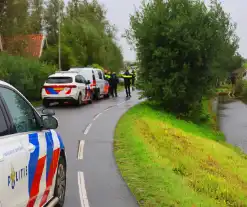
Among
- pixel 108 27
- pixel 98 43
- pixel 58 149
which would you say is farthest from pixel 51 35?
pixel 58 149

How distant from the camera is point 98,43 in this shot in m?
55.6

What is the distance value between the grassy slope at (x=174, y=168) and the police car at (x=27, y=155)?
196 centimetres

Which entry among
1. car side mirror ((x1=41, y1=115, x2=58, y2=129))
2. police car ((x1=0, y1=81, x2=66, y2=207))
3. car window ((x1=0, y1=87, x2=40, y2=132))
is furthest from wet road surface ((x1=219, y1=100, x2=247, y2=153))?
car window ((x1=0, y1=87, x2=40, y2=132))

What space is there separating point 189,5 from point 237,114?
1231 centimetres

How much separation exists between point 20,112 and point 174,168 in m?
6.33

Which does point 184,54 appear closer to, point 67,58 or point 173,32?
point 173,32

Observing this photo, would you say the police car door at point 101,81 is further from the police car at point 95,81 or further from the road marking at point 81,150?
the road marking at point 81,150

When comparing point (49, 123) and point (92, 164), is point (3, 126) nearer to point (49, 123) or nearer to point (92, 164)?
point (49, 123)

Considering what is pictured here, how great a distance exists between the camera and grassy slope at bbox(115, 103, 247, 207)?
8.69m

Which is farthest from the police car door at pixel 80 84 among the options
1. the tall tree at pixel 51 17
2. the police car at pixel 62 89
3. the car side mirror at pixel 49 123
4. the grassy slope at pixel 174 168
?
the tall tree at pixel 51 17

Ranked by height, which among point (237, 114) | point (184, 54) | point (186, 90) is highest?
point (184, 54)

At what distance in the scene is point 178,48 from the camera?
26.2 meters

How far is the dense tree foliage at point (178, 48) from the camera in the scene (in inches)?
1016

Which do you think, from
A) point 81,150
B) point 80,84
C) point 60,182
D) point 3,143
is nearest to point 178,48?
point 80,84
